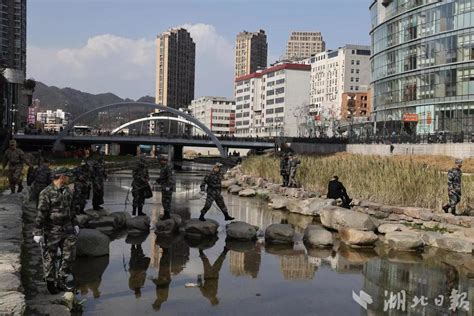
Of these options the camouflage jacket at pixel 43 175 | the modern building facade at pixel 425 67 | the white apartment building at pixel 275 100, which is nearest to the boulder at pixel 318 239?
the camouflage jacket at pixel 43 175

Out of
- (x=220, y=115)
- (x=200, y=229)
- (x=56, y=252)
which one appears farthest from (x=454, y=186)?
(x=220, y=115)

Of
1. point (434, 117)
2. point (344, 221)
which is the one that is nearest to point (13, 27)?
point (434, 117)

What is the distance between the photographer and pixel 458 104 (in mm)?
51625

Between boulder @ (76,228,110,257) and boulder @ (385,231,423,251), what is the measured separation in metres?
8.15

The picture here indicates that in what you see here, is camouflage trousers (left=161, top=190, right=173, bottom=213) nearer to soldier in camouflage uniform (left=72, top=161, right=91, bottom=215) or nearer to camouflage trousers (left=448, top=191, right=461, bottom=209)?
soldier in camouflage uniform (left=72, top=161, right=91, bottom=215)

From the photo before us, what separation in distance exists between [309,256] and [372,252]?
2026 millimetres

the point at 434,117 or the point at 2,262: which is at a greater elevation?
the point at 434,117

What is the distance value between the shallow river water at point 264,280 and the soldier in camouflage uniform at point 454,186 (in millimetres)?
4106

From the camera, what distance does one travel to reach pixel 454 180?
700 inches

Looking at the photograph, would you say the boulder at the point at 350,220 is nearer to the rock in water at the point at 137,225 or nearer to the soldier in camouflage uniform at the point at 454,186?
the soldier in camouflage uniform at the point at 454,186

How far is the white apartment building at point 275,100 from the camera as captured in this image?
14675cm

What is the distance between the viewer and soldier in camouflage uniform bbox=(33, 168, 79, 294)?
8.54 metres

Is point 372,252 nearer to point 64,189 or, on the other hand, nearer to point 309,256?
point 309,256

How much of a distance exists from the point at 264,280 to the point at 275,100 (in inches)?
5642
